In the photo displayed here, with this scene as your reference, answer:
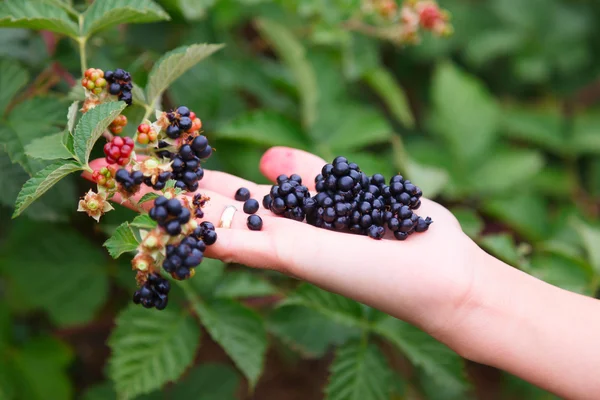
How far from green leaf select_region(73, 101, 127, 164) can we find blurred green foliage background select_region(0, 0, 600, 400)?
29 cm

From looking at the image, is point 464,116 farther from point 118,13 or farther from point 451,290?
point 118,13

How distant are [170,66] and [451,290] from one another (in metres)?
1.13

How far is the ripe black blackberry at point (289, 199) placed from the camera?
1752 millimetres

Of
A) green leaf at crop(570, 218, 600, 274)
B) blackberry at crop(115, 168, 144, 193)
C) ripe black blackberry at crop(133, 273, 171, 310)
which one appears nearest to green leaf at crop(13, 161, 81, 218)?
blackberry at crop(115, 168, 144, 193)

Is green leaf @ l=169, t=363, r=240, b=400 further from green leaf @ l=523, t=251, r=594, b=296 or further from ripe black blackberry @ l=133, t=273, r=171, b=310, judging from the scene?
green leaf @ l=523, t=251, r=594, b=296

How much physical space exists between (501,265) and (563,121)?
8.34ft

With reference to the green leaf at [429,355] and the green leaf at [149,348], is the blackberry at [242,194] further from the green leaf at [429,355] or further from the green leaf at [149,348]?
the green leaf at [429,355]

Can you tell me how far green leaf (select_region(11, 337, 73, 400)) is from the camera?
2641 mm

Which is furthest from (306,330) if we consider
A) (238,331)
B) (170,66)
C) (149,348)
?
(170,66)

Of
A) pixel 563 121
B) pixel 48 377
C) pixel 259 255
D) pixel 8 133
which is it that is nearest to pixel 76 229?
pixel 48 377

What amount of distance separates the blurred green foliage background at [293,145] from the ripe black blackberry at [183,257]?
2.26 feet

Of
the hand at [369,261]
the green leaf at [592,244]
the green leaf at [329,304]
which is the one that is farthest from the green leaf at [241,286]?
the green leaf at [592,244]

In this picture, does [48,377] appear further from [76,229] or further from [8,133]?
[8,133]

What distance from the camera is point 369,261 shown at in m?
1.59
